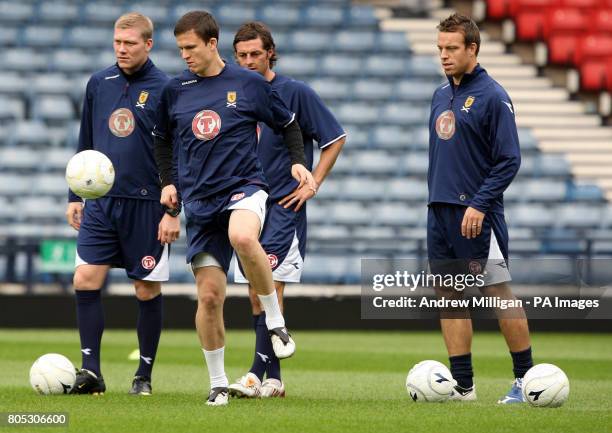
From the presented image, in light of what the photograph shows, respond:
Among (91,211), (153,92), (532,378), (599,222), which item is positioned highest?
(153,92)

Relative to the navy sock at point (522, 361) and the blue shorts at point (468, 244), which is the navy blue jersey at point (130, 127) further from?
the navy sock at point (522, 361)

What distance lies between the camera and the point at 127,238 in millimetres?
7656

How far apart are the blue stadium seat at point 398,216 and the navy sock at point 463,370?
9940 mm

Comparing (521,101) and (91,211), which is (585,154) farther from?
(91,211)

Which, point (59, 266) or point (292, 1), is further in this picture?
point (292, 1)

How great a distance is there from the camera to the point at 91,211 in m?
7.72

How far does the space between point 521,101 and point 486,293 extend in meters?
14.3

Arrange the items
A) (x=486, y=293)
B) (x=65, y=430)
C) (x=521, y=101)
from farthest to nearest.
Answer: (x=521, y=101) < (x=486, y=293) < (x=65, y=430)

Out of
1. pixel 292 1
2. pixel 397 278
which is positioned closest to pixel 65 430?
pixel 397 278

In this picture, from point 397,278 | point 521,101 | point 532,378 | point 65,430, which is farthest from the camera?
point 521,101

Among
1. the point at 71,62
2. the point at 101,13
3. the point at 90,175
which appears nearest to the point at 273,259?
the point at 90,175

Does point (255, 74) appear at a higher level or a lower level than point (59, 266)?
higher

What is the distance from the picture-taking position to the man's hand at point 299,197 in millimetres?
7078

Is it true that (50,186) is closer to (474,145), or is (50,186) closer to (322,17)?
(322,17)
